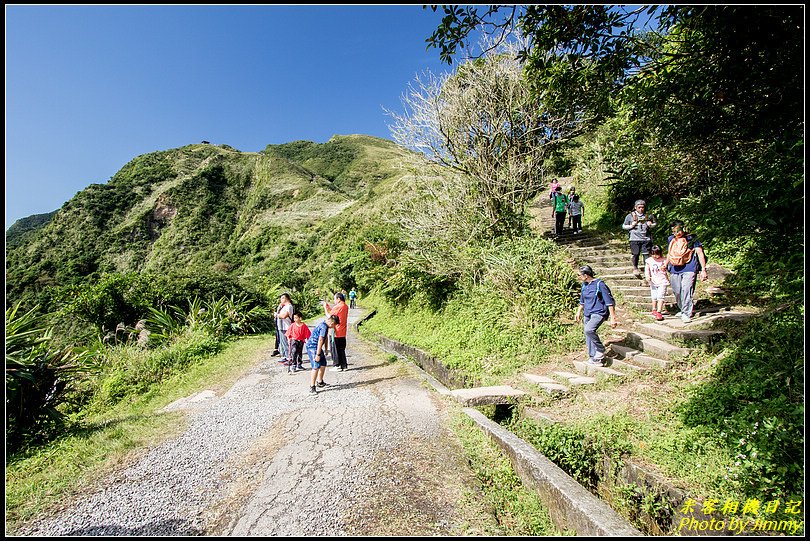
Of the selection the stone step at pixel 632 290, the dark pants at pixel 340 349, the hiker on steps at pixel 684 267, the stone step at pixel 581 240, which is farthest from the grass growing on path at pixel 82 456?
the stone step at pixel 581 240

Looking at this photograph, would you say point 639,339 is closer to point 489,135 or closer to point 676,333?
point 676,333

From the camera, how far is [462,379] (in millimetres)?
5953

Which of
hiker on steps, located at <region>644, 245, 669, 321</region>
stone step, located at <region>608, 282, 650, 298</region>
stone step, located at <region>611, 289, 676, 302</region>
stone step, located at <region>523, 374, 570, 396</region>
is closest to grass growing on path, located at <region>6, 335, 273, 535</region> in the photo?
stone step, located at <region>523, 374, 570, 396</region>

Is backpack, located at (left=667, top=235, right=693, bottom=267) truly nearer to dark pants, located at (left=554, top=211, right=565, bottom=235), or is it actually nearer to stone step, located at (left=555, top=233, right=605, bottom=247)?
stone step, located at (left=555, top=233, right=605, bottom=247)

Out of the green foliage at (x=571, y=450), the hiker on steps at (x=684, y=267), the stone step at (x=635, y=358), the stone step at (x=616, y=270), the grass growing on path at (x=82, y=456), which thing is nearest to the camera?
the grass growing on path at (x=82, y=456)

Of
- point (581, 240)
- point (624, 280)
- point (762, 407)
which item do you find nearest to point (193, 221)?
point (581, 240)

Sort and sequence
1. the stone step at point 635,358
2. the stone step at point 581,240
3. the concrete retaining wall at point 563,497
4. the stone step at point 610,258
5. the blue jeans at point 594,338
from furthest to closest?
1. the stone step at point 581,240
2. the stone step at point 610,258
3. the blue jeans at point 594,338
4. the stone step at point 635,358
5. the concrete retaining wall at point 563,497

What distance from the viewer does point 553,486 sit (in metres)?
2.71

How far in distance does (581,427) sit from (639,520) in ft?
3.17

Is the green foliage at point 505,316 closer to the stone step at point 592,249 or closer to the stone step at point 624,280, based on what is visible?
the stone step at point 624,280

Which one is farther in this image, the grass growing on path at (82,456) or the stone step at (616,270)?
the stone step at (616,270)

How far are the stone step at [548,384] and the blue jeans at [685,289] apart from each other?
2.72 m

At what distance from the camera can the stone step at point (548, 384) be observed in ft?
15.2

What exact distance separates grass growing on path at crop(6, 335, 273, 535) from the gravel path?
0.22 metres
